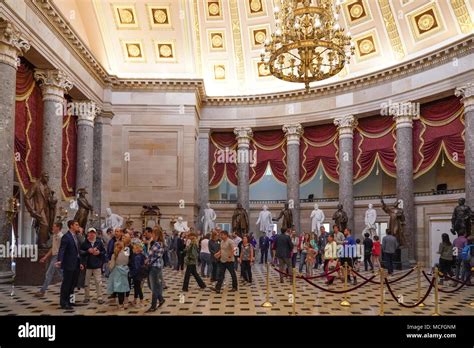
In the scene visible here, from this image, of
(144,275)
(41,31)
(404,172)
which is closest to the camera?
(144,275)


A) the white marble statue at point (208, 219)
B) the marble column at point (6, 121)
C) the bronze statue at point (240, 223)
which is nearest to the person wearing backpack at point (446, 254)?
the bronze statue at point (240, 223)

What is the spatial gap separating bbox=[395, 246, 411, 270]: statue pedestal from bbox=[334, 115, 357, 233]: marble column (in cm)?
405

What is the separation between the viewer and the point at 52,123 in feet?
52.9

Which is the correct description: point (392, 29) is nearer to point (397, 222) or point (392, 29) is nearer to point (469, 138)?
point (469, 138)

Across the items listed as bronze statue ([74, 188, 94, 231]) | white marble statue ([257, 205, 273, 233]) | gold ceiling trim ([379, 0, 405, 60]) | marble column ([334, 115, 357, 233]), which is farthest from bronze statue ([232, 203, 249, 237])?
gold ceiling trim ([379, 0, 405, 60])

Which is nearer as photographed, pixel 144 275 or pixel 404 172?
pixel 144 275

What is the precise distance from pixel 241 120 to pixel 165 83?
4705 mm

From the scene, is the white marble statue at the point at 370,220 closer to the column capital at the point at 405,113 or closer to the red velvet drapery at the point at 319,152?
the red velvet drapery at the point at 319,152

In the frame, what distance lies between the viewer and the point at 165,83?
2280 cm

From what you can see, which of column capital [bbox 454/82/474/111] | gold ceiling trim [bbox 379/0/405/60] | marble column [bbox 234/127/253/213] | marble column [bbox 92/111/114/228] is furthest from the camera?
marble column [bbox 234/127/253/213]

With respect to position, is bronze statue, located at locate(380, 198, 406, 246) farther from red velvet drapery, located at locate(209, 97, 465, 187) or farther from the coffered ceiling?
the coffered ceiling

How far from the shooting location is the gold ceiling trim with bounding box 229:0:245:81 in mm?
23850
